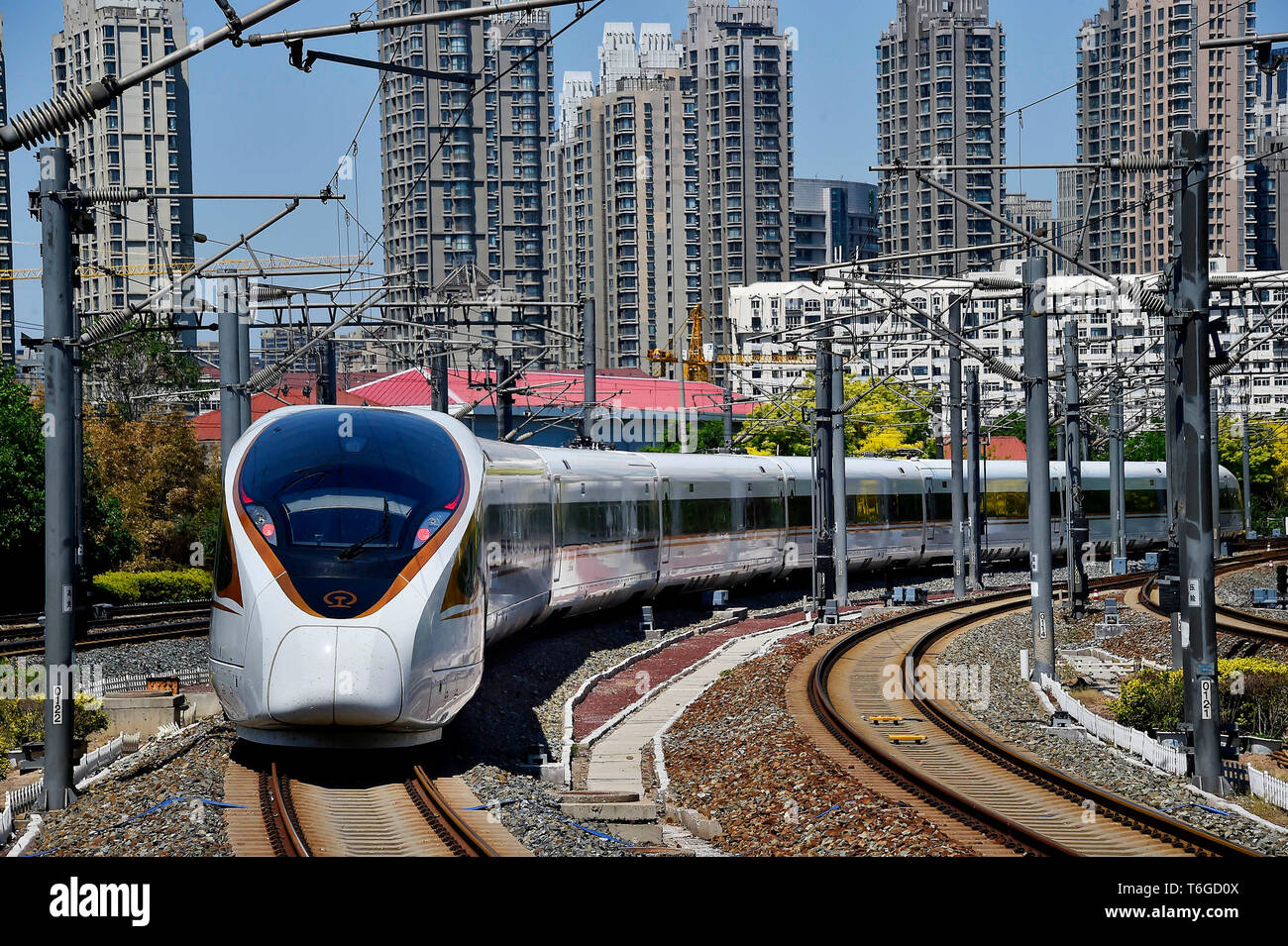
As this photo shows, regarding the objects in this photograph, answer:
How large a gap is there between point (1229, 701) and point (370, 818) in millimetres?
12027

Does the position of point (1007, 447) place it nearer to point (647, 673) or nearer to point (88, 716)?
point (647, 673)

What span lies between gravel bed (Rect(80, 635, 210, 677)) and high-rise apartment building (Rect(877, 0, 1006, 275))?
42.6 ft

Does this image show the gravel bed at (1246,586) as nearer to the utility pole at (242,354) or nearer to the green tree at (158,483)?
the utility pole at (242,354)

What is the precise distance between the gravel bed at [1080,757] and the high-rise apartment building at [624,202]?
5334 centimetres

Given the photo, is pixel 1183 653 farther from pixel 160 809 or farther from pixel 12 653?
pixel 12 653

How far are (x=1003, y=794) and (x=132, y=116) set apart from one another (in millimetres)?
30865

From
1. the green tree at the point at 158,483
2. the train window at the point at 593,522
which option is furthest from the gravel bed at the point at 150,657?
the green tree at the point at 158,483

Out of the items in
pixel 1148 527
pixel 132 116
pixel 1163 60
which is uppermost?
pixel 1163 60

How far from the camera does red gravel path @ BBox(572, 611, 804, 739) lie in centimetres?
1997

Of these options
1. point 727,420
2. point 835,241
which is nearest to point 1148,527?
point 727,420

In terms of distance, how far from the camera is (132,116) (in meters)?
37.2

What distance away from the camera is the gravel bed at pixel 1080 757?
1194 cm
